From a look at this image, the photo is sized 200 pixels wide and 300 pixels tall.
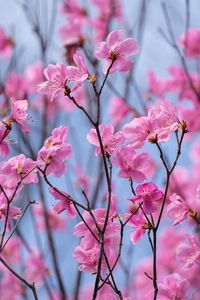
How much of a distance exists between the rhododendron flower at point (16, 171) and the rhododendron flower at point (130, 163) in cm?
27

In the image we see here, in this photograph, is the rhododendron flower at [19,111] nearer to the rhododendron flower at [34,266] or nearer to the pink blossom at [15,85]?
the rhododendron flower at [34,266]

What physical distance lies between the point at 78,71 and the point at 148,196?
46 cm

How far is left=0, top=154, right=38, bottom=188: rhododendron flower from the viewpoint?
1.77 m

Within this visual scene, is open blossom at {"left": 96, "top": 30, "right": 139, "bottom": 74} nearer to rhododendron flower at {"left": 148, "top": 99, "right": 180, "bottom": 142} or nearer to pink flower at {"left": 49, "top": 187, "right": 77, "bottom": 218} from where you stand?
rhododendron flower at {"left": 148, "top": 99, "right": 180, "bottom": 142}

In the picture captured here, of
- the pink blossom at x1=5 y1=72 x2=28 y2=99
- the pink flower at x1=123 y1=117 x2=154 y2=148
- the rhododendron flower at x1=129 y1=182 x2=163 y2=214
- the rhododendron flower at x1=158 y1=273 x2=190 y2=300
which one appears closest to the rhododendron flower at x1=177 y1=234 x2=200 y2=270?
the rhododendron flower at x1=158 y1=273 x2=190 y2=300

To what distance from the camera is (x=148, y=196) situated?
5.63ft

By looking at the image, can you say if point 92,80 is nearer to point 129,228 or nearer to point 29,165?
point 29,165

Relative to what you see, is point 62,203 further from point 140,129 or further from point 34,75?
point 34,75

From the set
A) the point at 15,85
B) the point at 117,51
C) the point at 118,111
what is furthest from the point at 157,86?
the point at 117,51

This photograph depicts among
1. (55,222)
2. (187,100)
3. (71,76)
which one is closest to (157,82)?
(187,100)

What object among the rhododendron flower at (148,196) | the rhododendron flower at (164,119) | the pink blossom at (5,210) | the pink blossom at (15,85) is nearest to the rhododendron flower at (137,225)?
the rhododendron flower at (148,196)

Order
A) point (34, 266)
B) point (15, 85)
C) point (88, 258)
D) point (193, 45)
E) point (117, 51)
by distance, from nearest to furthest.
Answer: point (88, 258) < point (117, 51) < point (193, 45) < point (34, 266) < point (15, 85)

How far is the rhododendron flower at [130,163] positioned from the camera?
178cm

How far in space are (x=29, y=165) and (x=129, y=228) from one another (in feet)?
1.23
